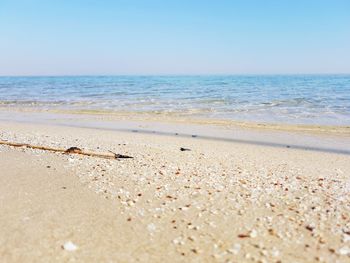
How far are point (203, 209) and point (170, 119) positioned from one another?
1716 cm

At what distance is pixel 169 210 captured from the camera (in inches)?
247

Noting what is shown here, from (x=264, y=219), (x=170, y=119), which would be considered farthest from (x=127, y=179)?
(x=170, y=119)

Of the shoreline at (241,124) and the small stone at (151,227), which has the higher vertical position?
the small stone at (151,227)

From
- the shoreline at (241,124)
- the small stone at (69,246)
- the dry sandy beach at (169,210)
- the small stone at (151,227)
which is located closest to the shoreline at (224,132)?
the shoreline at (241,124)

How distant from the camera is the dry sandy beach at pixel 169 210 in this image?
4.85 m

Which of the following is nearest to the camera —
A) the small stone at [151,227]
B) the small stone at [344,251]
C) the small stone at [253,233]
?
the small stone at [344,251]

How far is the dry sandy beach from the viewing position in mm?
4848

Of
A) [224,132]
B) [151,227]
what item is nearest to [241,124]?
[224,132]

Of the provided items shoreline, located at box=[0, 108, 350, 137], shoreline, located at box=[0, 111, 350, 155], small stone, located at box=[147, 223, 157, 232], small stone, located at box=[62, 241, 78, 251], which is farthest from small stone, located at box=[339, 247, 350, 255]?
shoreline, located at box=[0, 108, 350, 137]

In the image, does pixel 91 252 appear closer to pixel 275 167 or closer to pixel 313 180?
pixel 313 180

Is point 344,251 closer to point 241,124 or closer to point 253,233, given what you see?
point 253,233

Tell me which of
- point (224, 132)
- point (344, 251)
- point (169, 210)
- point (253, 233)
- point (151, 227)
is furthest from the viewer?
point (224, 132)

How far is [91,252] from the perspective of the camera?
4.79 metres

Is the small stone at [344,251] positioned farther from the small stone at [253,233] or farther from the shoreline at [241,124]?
the shoreline at [241,124]
